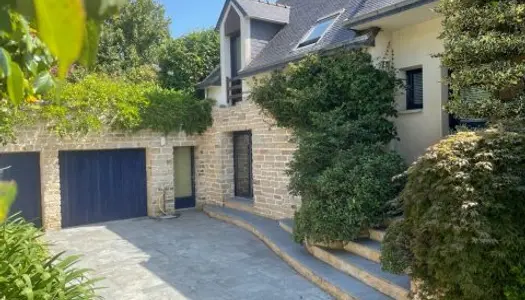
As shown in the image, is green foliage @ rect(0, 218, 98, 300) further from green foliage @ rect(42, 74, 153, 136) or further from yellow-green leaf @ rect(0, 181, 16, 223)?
green foliage @ rect(42, 74, 153, 136)

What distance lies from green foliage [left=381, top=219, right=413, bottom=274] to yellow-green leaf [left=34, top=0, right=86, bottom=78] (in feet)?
15.4

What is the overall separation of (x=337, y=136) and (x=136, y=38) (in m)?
19.6

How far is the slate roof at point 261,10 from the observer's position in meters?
13.1

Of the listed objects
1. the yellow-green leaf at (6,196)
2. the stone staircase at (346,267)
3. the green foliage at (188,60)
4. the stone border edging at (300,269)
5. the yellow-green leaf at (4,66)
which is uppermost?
the green foliage at (188,60)

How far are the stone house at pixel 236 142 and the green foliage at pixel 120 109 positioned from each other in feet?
1.33

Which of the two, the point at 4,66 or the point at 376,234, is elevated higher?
the point at 4,66

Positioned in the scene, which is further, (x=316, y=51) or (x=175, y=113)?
(x=175, y=113)

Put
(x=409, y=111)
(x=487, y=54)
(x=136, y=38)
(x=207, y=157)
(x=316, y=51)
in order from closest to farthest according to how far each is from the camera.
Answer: (x=487, y=54) < (x=409, y=111) < (x=316, y=51) < (x=207, y=157) < (x=136, y=38)

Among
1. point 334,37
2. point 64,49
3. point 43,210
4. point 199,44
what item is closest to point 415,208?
point 64,49

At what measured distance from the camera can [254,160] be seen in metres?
11.8

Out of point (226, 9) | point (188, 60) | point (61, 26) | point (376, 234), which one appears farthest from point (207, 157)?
point (61, 26)

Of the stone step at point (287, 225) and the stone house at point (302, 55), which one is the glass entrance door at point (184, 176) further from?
the stone step at point (287, 225)

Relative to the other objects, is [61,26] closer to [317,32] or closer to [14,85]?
[14,85]

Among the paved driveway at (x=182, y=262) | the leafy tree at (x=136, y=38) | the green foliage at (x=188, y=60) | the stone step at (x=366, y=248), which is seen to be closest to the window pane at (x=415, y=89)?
the stone step at (x=366, y=248)
